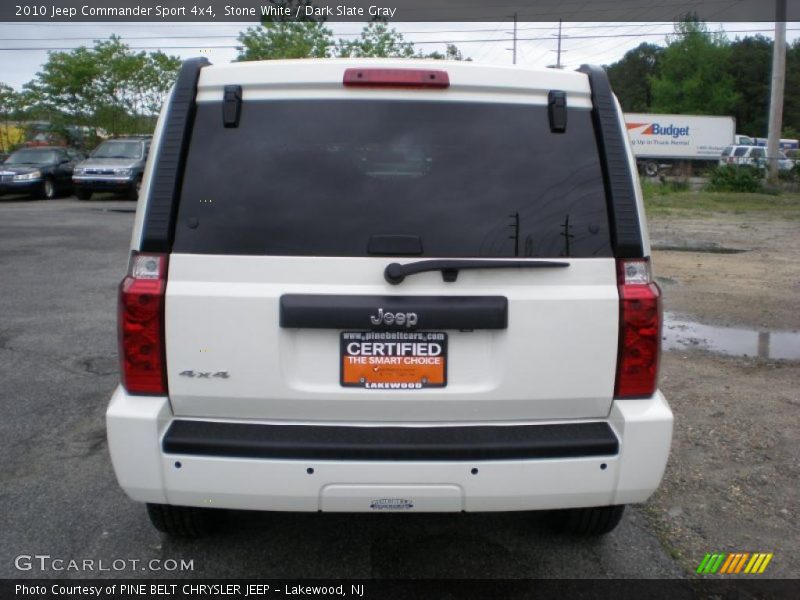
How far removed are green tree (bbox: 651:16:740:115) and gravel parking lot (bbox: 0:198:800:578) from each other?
270 feet

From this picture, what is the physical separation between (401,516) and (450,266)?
1.68 metres

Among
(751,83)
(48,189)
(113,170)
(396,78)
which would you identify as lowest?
(48,189)

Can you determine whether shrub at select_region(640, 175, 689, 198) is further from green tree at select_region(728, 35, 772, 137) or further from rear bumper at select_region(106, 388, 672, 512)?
green tree at select_region(728, 35, 772, 137)

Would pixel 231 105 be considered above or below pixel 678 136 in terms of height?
below

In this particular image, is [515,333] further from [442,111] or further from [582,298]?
[442,111]

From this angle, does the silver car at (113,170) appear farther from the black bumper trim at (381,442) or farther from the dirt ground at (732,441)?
the black bumper trim at (381,442)

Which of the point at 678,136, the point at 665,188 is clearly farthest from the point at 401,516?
the point at 678,136

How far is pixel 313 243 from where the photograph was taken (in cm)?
309

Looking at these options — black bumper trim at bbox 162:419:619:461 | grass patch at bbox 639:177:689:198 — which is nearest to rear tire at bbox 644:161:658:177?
grass patch at bbox 639:177:689:198

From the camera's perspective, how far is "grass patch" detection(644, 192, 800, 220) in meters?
24.0

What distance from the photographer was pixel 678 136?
52938 mm

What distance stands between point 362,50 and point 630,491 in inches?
1474

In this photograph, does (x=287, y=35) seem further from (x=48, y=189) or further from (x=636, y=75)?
(x=636, y=75)

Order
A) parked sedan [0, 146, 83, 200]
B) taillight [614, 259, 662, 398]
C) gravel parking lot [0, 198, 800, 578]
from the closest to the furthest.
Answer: taillight [614, 259, 662, 398] < gravel parking lot [0, 198, 800, 578] < parked sedan [0, 146, 83, 200]
